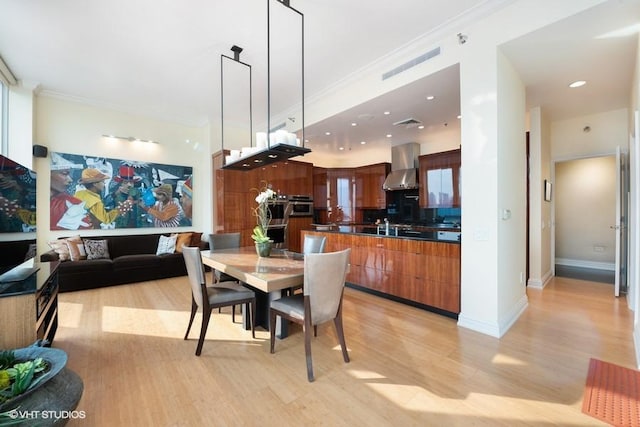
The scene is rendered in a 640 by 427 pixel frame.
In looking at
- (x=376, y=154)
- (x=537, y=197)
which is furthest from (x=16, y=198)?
(x=376, y=154)

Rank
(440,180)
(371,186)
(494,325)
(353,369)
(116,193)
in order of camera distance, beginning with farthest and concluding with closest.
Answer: (371,186) < (440,180) < (116,193) < (494,325) < (353,369)

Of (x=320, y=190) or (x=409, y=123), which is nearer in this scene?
(x=409, y=123)

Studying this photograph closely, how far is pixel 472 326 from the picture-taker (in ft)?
9.14

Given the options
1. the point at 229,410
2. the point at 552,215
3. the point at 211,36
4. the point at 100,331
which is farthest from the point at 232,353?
the point at 552,215

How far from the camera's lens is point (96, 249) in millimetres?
4625

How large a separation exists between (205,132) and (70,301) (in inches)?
150

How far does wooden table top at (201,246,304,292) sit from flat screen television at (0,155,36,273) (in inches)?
58.4

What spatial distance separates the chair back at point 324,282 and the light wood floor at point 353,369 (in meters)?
0.44

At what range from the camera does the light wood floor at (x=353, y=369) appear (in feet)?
5.46

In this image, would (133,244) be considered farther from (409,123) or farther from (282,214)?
(409,123)

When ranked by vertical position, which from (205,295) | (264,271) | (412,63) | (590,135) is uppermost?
(412,63)

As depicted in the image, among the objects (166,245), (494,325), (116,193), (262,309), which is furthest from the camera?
(166,245)

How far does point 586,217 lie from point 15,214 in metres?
8.88
